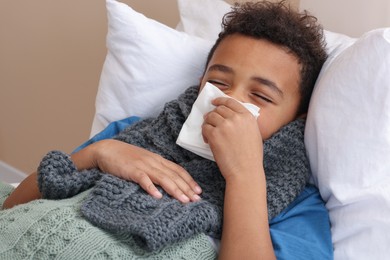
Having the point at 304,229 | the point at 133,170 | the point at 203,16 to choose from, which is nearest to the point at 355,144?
the point at 304,229

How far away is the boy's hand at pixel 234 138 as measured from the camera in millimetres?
921

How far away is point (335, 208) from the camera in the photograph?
962mm

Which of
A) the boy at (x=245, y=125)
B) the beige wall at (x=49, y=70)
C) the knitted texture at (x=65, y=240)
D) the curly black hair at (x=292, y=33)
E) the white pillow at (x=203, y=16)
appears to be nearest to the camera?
the knitted texture at (x=65, y=240)

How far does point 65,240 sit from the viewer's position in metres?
0.78

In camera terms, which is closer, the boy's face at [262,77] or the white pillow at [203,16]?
the boy's face at [262,77]

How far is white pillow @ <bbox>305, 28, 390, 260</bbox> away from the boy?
0.07 meters

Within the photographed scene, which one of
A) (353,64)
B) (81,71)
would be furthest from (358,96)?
(81,71)

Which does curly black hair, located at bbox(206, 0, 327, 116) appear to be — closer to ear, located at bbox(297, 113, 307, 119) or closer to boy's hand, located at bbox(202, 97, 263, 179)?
ear, located at bbox(297, 113, 307, 119)

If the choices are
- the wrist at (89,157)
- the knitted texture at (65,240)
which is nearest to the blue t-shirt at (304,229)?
the knitted texture at (65,240)

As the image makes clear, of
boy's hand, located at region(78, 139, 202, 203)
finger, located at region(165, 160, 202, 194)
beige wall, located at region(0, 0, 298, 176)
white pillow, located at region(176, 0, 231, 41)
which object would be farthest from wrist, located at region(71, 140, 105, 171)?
beige wall, located at region(0, 0, 298, 176)

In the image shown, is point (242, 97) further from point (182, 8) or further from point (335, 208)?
point (182, 8)

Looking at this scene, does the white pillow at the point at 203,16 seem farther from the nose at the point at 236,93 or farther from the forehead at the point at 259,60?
the nose at the point at 236,93

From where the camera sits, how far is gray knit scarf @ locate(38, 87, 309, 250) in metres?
0.81

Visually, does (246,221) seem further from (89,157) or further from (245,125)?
(89,157)
